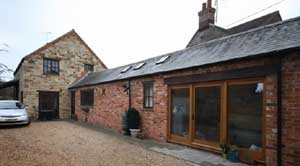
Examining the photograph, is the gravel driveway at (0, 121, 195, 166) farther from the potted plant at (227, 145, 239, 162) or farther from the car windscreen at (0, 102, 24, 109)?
the car windscreen at (0, 102, 24, 109)

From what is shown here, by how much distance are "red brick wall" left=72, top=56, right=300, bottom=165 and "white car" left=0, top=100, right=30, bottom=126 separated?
438 cm

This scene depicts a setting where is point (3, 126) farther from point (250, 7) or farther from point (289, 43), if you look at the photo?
point (250, 7)

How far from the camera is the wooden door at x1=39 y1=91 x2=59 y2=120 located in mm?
19250

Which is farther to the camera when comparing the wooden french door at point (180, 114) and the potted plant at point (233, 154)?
the wooden french door at point (180, 114)

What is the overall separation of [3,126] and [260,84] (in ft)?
45.3

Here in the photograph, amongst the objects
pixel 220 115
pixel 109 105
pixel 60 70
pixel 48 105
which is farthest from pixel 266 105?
pixel 48 105

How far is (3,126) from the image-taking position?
45.4ft

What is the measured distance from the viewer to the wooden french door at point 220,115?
620 centimetres

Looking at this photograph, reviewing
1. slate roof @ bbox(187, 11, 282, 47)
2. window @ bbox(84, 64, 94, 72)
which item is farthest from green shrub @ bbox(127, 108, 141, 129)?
window @ bbox(84, 64, 94, 72)

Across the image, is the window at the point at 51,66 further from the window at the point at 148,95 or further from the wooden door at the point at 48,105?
the window at the point at 148,95

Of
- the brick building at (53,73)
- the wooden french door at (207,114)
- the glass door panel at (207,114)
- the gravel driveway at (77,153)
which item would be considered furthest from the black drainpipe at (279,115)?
the brick building at (53,73)

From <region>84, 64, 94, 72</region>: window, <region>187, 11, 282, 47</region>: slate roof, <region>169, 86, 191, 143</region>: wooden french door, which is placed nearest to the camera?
<region>169, 86, 191, 143</region>: wooden french door

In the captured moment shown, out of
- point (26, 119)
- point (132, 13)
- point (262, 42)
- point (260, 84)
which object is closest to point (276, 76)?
point (260, 84)

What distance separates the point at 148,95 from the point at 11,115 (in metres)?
8.11
